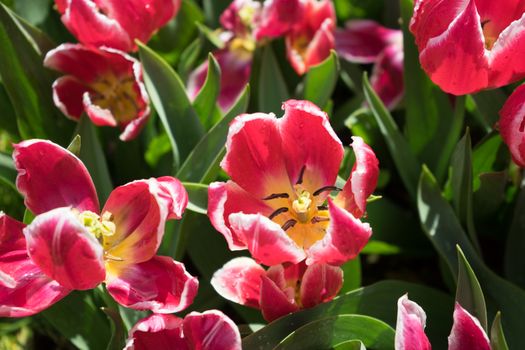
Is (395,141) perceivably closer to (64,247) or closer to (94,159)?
(94,159)

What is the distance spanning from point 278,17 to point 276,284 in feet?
1.82

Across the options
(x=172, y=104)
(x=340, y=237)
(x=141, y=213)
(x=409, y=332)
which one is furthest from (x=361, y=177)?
(x=172, y=104)

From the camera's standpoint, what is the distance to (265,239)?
0.91 metres

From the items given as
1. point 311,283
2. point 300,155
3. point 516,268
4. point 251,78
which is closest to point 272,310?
point 311,283

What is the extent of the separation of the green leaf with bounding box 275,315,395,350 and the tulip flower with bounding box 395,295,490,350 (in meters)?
0.12

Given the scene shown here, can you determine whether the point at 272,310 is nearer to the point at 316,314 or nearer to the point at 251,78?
the point at 316,314

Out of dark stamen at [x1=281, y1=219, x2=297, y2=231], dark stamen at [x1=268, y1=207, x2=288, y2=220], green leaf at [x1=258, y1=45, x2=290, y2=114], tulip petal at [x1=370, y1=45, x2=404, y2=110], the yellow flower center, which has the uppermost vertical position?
the yellow flower center

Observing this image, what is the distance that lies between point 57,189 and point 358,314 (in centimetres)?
42

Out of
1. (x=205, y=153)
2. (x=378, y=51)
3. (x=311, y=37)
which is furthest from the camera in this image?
(x=378, y=51)

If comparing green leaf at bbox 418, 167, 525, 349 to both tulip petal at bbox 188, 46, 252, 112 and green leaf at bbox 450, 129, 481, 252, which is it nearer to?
green leaf at bbox 450, 129, 481, 252

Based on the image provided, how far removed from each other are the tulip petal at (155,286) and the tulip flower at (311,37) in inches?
20.9

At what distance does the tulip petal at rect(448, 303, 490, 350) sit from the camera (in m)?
0.92

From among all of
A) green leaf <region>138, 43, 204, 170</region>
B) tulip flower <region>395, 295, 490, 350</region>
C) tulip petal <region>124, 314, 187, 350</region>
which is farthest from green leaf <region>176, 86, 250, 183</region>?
tulip flower <region>395, 295, 490, 350</region>

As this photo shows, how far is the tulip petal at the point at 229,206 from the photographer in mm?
976
